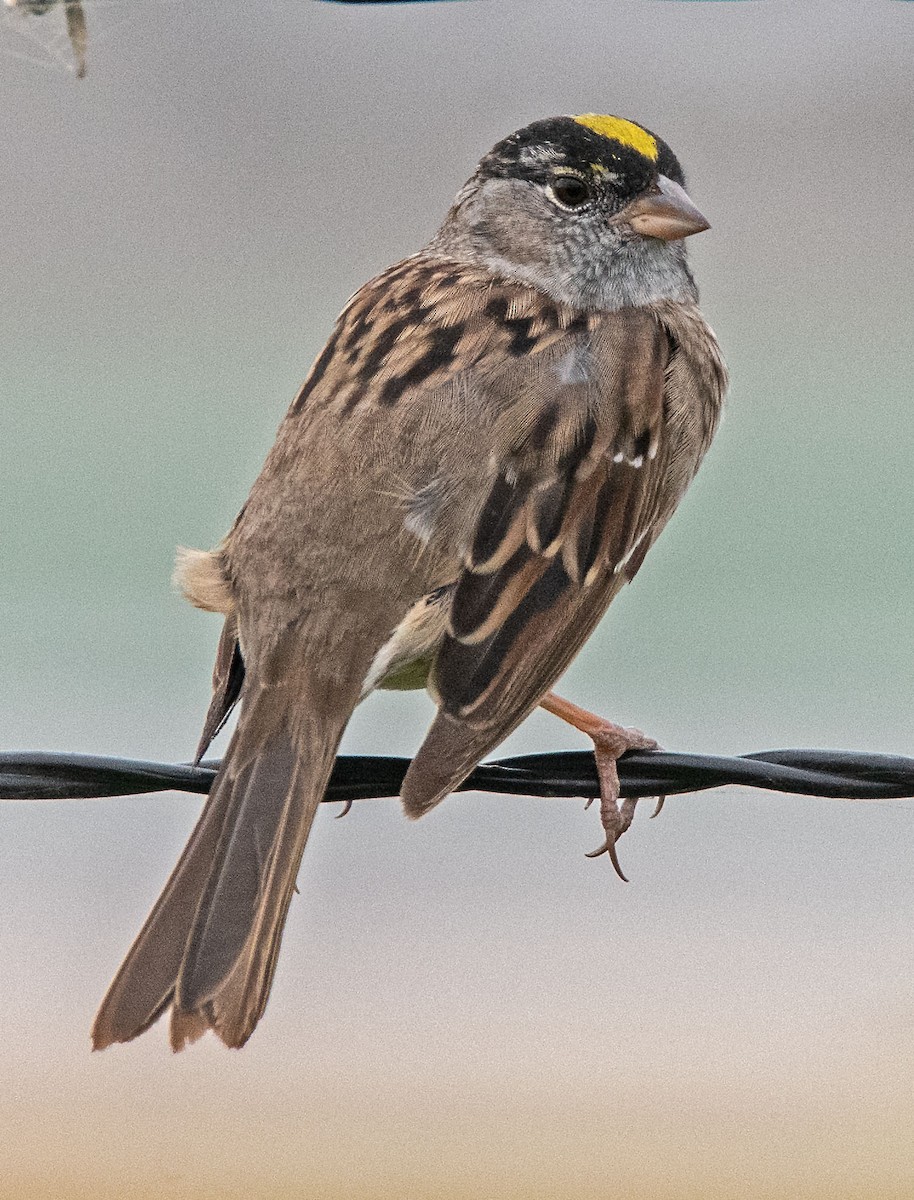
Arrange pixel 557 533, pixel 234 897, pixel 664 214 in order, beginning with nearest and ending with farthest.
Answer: pixel 234 897
pixel 557 533
pixel 664 214

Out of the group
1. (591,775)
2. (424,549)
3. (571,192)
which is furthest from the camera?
(571,192)

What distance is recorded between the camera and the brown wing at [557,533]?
3697mm

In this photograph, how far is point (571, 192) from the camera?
474 centimetres

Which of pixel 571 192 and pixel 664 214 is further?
pixel 571 192

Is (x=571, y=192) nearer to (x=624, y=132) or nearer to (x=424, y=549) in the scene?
(x=624, y=132)

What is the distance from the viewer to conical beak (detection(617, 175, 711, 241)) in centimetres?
453

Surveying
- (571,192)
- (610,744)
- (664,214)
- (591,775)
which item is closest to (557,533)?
(610,744)

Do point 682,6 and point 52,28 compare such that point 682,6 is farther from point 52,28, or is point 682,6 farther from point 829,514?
point 52,28

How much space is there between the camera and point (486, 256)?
4848 millimetres

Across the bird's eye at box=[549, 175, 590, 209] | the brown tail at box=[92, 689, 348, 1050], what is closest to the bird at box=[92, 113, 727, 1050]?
the brown tail at box=[92, 689, 348, 1050]

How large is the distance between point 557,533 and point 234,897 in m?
1.06

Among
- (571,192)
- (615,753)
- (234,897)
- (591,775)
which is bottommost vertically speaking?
(234,897)

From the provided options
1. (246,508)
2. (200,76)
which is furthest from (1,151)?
(246,508)

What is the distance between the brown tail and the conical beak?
63.1 inches
